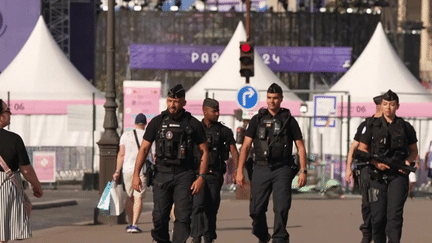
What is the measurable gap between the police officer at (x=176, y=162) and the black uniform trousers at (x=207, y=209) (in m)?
1.84

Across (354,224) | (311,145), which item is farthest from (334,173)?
(354,224)

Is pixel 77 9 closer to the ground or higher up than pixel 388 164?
higher up

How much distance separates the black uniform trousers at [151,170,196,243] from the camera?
40.9 feet

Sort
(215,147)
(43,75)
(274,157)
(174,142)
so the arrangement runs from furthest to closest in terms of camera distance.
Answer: (43,75), (215,147), (274,157), (174,142)

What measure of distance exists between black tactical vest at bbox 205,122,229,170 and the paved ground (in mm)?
1713

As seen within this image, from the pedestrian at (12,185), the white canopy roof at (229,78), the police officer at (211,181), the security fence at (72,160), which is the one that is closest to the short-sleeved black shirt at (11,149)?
the pedestrian at (12,185)

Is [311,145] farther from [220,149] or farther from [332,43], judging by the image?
[332,43]

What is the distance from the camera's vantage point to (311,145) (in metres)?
31.2

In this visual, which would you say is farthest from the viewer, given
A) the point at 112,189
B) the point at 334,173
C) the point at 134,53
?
the point at 134,53

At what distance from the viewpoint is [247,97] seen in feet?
88.2

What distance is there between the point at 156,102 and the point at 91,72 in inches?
1692

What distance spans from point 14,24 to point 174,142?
51.3 m

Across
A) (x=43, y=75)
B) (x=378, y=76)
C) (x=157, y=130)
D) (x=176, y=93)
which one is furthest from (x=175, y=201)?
(x=378, y=76)

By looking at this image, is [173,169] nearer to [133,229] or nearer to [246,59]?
[133,229]
